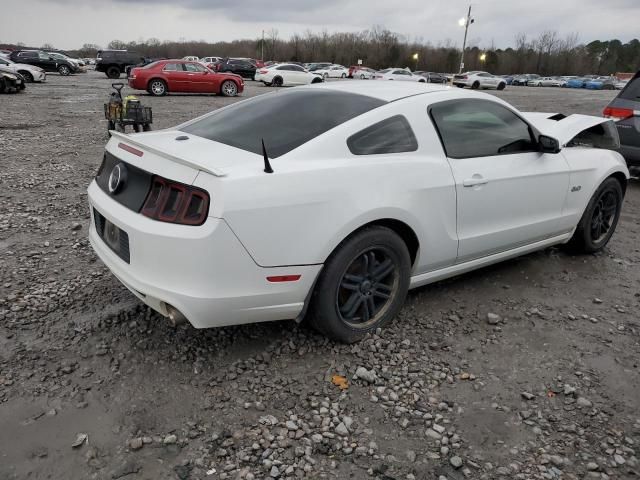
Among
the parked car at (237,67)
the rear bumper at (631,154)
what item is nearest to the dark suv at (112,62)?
the parked car at (237,67)

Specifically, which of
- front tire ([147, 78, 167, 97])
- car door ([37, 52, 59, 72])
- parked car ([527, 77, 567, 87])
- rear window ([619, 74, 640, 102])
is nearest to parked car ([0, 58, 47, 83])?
front tire ([147, 78, 167, 97])

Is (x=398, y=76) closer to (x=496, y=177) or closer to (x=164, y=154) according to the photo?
(x=496, y=177)

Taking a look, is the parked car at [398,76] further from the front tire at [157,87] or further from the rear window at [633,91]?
the rear window at [633,91]

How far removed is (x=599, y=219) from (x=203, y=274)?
12.7ft

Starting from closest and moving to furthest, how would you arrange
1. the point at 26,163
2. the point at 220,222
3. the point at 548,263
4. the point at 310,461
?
the point at 310,461
the point at 220,222
the point at 548,263
the point at 26,163

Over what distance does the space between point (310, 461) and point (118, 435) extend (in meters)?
0.90

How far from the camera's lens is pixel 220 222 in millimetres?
2404

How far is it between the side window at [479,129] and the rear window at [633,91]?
4500mm

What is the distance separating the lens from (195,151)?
9.14 feet

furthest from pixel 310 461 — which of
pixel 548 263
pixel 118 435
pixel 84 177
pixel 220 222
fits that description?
pixel 84 177

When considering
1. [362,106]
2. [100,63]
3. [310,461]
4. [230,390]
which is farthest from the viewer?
[100,63]

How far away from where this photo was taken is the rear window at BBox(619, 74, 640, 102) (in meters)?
7.14

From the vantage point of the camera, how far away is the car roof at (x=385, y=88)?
334cm

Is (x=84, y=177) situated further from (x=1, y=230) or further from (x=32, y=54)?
(x=32, y=54)
